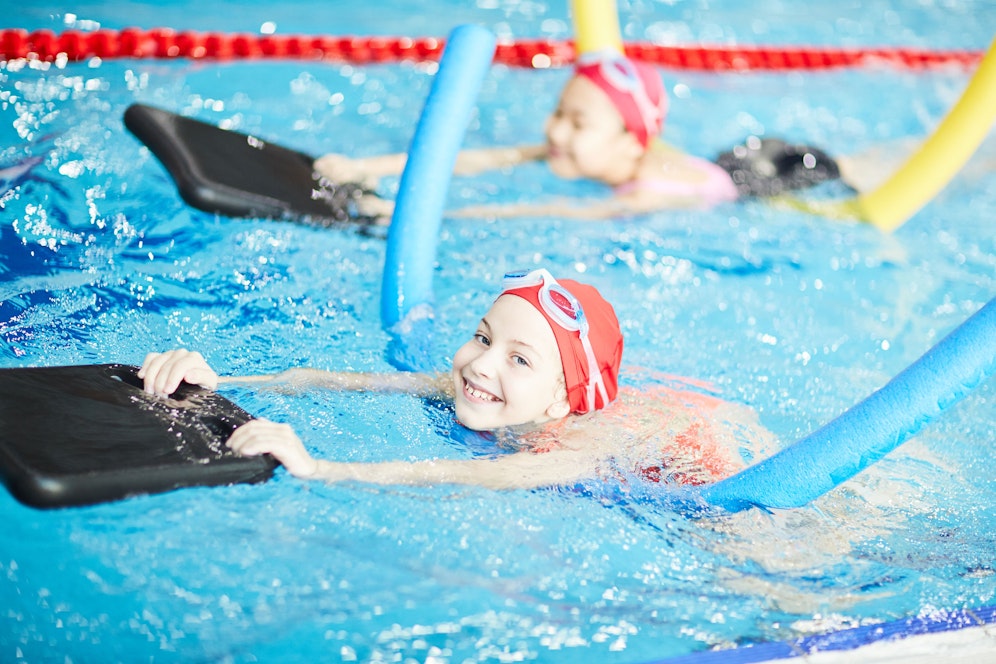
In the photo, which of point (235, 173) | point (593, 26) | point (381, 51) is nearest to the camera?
point (235, 173)

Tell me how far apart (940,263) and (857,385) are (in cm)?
146

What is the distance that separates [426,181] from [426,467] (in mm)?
1210

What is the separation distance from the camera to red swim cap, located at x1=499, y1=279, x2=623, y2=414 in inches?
120

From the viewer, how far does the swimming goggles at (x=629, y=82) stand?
16.9ft

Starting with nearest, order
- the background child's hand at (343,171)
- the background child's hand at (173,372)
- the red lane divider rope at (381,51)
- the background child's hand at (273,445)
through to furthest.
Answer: the background child's hand at (273,445) → the background child's hand at (173,372) → the background child's hand at (343,171) → the red lane divider rope at (381,51)

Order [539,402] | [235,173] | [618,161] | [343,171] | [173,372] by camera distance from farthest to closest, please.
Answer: [618,161] → [343,171] → [235,173] → [539,402] → [173,372]

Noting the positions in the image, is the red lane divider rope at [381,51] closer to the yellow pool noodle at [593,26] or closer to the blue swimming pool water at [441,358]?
the blue swimming pool water at [441,358]

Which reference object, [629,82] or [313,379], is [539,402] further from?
[629,82]

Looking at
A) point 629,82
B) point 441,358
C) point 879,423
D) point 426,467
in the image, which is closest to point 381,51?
point 629,82

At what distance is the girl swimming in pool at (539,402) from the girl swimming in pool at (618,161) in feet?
5.87

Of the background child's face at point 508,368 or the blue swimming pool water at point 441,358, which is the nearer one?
the blue swimming pool water at point 441,358

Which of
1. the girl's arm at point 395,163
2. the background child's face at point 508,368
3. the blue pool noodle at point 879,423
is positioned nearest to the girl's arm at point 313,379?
the background child's face at point 508,368

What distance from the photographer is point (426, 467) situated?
292 cm

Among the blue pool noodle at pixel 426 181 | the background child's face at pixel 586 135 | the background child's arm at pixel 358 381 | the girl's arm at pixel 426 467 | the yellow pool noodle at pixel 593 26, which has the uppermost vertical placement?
the yellow pool noodle at pixel 593 26
